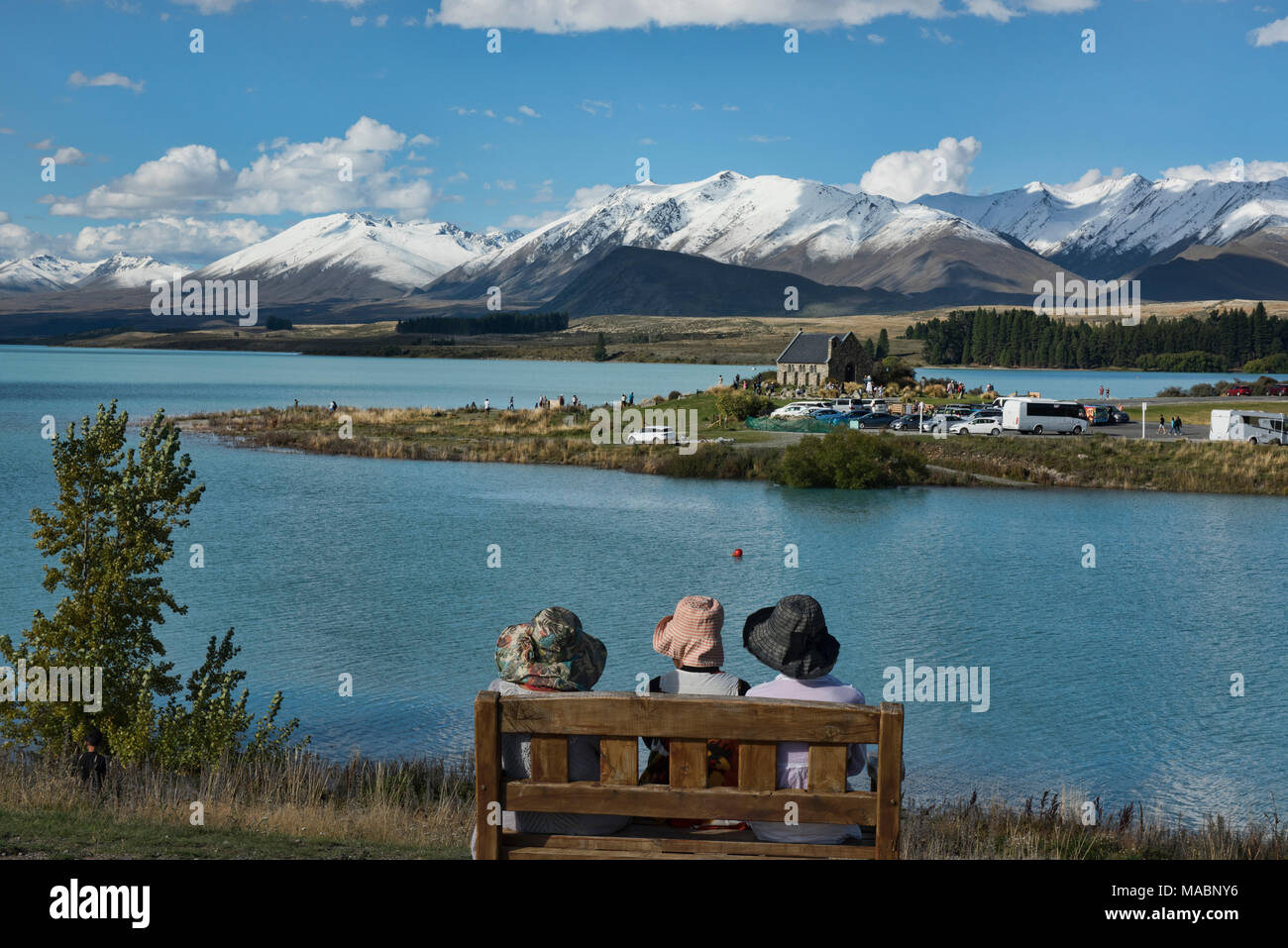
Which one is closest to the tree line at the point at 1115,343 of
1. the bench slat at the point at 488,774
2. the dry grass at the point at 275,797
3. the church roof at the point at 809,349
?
the church roof at the point at 809,349

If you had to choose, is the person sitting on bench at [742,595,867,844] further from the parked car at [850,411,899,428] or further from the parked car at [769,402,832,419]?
the parked car at [769,402,832,419]

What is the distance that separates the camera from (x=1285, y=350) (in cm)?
18650

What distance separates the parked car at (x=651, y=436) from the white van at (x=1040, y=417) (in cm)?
1973

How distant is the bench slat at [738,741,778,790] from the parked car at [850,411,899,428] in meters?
67.2

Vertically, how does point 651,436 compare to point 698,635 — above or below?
above

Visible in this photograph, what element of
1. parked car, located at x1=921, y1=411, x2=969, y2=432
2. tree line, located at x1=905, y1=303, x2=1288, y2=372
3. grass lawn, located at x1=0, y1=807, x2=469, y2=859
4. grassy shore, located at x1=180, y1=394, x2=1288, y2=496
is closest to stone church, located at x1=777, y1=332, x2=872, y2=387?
grassy shore, located at x1=180, y1=394, x2=1288, y2=496

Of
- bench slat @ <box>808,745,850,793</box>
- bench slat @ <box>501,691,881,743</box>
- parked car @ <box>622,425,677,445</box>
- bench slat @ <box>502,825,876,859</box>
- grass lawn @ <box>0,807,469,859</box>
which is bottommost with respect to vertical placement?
grass lawn @ <box>0,807,469,859</box>

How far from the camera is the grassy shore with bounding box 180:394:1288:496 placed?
59.1 m

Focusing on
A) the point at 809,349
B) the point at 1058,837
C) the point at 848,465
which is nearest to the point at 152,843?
the point at 1058,837

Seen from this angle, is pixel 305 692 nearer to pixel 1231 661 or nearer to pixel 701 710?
pixel 701 710

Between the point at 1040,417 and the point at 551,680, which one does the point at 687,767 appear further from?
the point at 1040,417

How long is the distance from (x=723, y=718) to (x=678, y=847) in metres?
0.83

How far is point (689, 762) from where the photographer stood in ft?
18.5

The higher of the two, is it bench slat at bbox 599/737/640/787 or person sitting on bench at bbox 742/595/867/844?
person sitting on bench at bbox 742/595/867/844
